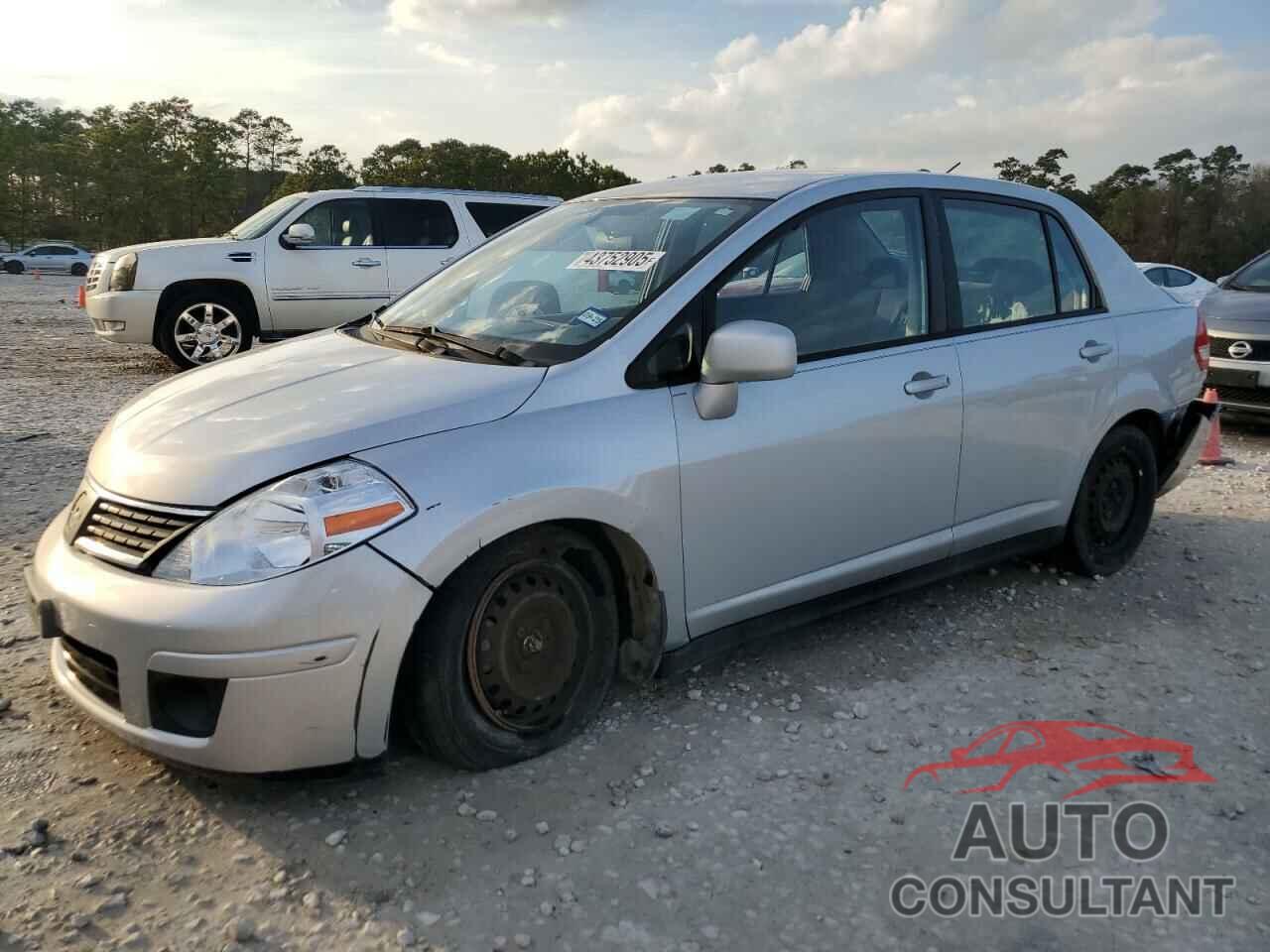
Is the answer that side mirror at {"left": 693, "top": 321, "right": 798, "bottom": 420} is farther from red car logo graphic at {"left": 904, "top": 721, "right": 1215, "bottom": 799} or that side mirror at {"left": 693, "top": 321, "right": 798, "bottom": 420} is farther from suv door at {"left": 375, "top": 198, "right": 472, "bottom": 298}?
suv door at {"left": 375, "top": 198, "right": 472, "bottom": 298}

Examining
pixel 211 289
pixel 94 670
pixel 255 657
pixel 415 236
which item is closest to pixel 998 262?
pixel 255 657

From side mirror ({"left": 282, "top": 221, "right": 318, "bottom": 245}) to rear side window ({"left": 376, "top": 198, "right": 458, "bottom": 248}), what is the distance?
2.51 feet

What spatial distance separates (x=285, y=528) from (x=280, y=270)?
8.66 metres

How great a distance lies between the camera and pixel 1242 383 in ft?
26.9

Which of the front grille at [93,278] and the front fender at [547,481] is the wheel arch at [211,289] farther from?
the front fender at [547,481]

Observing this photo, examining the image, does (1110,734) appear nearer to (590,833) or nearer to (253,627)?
(590,833)

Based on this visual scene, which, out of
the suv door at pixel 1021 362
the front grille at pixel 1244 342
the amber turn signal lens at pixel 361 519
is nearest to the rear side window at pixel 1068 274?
the suv door at pixel 1021 362

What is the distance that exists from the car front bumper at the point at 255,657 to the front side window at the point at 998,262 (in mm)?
2516

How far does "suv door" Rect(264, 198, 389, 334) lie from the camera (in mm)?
10539

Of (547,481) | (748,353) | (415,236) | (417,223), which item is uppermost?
(417,223)

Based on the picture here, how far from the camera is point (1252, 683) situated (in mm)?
3748

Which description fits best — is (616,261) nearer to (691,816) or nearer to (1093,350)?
(691,816)

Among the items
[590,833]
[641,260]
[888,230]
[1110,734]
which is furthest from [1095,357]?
[590,833]

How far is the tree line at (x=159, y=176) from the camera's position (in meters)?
60.3
